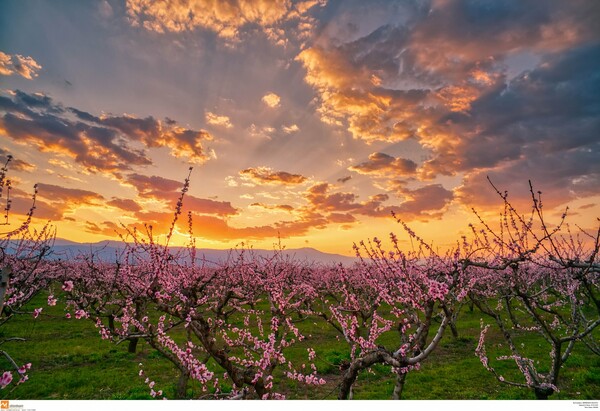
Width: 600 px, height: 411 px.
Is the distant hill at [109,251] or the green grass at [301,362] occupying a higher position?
the distant hill at [109,251]

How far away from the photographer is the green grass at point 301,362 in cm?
888

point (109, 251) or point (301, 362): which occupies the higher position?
point (109, 251)

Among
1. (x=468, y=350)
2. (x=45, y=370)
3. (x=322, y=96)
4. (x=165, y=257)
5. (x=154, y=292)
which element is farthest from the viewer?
(x=468, y=350)

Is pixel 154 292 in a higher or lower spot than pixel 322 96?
lower

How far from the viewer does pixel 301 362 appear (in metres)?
12.4

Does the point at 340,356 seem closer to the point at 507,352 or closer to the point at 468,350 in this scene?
the point at 468,350

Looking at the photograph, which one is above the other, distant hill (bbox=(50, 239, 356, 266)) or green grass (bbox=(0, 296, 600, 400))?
distant hill (bbox=(50, 239, 356, 266))

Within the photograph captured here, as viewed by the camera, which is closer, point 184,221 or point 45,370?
point 184,221

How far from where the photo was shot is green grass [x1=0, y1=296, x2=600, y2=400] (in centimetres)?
888

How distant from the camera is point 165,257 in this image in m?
6.20
